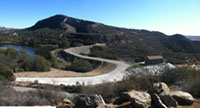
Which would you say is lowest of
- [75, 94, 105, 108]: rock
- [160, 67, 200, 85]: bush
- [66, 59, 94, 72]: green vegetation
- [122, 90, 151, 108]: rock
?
[66, 59, 94, 72]: green vegetation

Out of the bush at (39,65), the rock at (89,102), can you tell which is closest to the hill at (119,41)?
the bush at (39,65)

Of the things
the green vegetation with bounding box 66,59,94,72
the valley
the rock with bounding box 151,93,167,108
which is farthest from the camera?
the green vegetation with bounding box 66,59,94,72

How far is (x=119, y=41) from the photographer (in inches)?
2874

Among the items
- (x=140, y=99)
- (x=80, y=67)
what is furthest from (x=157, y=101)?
(x=80, y=67)

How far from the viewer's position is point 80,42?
76.3 m

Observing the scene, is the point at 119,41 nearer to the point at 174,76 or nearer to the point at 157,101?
the point at 174,76

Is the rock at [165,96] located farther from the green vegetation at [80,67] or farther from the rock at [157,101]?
the green vegetation at [80,67]

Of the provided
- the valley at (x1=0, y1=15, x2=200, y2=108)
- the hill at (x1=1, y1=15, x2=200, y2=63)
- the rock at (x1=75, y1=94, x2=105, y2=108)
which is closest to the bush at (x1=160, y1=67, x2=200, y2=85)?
the valley at (x1=0, y1=15, x2=200, y2=108)

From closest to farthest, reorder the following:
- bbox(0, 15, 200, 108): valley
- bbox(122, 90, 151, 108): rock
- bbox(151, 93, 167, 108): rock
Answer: bbox(151, 93, 167, 108): rock < bbox(122, 90, 151, 108): rock < bbox(0, 15, 200, 108): valley

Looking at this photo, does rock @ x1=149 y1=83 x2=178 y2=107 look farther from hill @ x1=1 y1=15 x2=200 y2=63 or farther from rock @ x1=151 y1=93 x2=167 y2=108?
hill @ x1=1 y1=15 x2=200 y2=63

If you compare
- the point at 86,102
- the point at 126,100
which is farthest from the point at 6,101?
the point at 126,100

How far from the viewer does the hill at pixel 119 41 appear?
50200mm

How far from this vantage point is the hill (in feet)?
165

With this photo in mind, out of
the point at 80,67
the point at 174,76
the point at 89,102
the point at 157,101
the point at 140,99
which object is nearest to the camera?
the point at 157,101
